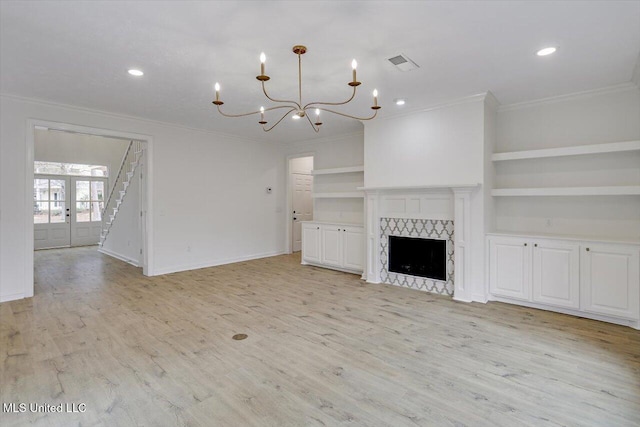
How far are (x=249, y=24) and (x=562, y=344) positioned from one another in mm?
4007

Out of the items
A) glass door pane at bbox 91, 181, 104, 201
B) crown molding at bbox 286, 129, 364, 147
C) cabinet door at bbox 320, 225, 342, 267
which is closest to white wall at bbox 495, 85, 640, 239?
crown molding at bbox 286, 129, 364, 147

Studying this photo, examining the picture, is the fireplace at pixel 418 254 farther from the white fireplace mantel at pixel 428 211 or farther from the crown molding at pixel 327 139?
the crown molding at pixel 327 139

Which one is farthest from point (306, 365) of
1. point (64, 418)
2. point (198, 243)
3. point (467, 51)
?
point (198, 243)

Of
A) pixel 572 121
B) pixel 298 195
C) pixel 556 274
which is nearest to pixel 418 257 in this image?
pixel 556 274

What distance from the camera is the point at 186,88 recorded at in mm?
4000

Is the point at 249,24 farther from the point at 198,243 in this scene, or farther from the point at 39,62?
the point at 198,243

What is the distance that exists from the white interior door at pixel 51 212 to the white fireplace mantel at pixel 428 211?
354 inches

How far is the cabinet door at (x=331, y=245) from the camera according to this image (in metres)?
6.07

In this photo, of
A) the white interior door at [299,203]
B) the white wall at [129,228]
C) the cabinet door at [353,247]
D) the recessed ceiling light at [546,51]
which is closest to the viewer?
the recessed ceiling light at [546,51]

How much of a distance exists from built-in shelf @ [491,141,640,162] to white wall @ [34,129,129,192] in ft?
32.1

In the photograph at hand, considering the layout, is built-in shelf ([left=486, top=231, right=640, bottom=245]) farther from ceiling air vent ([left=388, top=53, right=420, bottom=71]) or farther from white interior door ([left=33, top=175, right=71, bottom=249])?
white interior door ([left=33, top=175, right=71, bottom=249])

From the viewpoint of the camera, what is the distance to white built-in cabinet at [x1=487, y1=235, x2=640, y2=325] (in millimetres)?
3426

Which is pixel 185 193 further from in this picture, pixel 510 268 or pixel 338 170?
pixel 510 268

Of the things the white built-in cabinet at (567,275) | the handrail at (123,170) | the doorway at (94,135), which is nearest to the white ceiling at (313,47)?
the doorway at (94,135)
